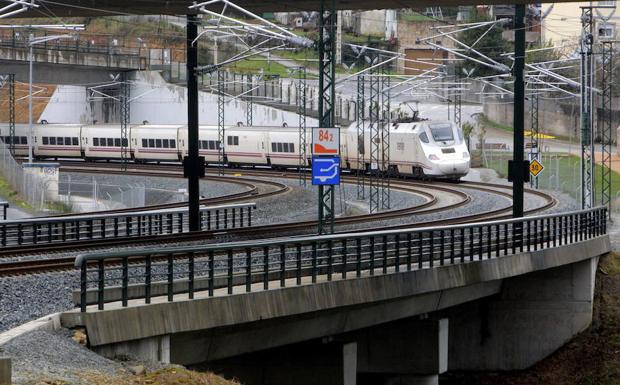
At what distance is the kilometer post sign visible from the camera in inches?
1051

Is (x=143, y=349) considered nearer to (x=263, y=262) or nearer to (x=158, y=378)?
(x=158, y=378)

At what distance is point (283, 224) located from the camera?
123ft

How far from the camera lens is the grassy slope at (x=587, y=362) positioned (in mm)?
29641

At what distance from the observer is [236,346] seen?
19562 millimetres

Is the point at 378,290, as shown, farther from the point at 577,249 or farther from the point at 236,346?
the point at 577,249

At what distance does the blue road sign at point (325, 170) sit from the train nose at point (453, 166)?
40.2 m

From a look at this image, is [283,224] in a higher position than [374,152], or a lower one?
lower

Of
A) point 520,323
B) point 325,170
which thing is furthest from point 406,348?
point 520,323

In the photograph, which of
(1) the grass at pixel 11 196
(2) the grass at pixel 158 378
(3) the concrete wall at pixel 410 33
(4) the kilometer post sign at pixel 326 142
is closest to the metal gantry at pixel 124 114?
(1) the grass at pixel 11 196

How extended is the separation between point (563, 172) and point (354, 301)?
58617 millimetres

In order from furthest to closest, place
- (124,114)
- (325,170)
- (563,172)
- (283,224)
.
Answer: (124,114) < (563,172) < (283,224) < (325,170)

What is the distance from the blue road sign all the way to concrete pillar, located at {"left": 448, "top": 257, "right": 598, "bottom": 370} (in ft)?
21.4

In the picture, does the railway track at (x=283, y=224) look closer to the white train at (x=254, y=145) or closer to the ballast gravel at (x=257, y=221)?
the ballast gravel at (x=257, y=221)

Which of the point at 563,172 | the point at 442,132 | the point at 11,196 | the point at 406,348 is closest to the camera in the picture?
the point at 406,348
